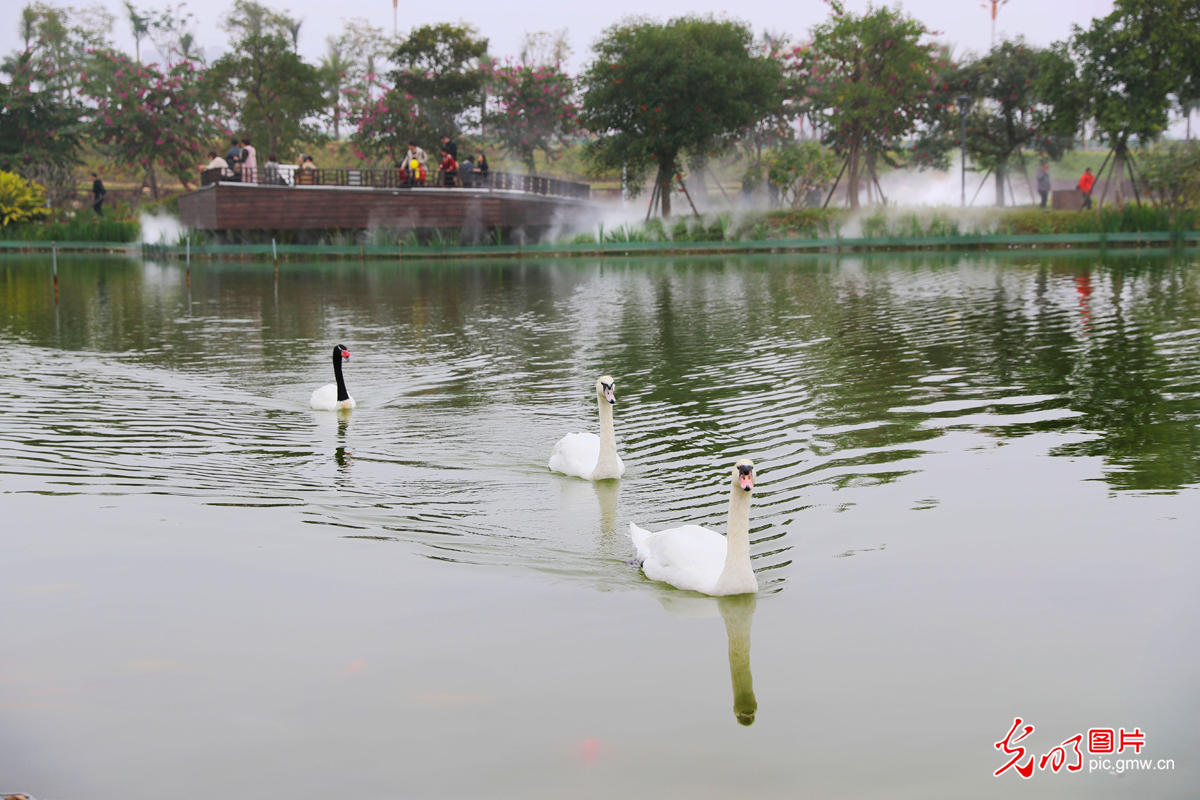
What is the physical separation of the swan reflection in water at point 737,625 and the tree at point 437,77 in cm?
4719

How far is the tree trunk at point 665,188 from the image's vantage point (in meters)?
40.5

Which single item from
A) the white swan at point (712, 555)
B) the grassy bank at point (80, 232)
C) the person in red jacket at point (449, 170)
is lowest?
the white swan at point (712, 555)

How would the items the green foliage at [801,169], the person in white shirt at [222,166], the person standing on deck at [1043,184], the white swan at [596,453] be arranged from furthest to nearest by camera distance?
the person standing on deck at [1043,184] < the green foliage at [801,169] < the person in white shirt at [222,166] < the white swan at [596,453]

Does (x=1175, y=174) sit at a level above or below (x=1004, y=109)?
below

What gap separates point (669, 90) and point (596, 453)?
3329 cm

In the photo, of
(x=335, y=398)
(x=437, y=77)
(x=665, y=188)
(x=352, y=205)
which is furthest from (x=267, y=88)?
(x=335, y=398)

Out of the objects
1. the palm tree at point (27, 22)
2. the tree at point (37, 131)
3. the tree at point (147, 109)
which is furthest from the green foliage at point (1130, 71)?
the palm tree at point (27, 22)

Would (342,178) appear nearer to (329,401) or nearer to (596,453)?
(329,401)

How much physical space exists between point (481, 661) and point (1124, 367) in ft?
32.2

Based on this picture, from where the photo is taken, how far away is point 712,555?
5473 millimetres

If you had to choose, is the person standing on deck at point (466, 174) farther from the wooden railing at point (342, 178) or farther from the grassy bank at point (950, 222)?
the grassy bank at point (950, 222)

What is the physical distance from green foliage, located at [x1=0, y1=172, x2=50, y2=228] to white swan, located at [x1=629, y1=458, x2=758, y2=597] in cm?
4447

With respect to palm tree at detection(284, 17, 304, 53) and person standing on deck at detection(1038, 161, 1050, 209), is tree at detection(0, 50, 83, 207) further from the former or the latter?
person standing on deck at detection(1038, 161, 1050, 209)

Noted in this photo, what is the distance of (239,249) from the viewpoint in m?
36.8
